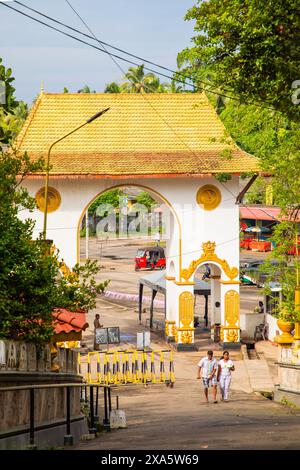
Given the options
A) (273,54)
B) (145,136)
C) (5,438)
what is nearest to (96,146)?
(145,136)

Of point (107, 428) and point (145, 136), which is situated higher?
point (145, 136)

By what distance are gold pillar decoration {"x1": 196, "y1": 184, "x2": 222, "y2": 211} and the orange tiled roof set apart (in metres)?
1.18

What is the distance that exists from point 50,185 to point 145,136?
14.5 ft

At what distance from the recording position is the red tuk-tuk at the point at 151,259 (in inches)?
2822

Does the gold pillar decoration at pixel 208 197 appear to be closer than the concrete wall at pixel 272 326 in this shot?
No

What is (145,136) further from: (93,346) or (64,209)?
(93,346)

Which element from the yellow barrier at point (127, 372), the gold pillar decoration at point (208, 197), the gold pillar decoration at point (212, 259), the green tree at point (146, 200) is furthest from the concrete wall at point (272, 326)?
the green tree at point (146, 200)

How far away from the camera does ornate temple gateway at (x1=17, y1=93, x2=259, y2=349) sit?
40625 millimetres

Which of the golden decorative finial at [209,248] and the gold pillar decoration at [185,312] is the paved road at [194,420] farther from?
the golden decorative finial at [209,248]

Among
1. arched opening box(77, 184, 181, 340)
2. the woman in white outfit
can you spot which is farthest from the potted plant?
arched opening box(77, 184, 181, 340)

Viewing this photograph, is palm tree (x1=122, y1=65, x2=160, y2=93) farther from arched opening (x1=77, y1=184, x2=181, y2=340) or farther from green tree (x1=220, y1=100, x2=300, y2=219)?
green tree (x1=220, y1=100, x2=300, y2=219)

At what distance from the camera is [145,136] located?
138ft

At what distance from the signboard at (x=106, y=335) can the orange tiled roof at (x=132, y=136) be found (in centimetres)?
632

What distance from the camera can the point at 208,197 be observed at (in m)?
41.7
